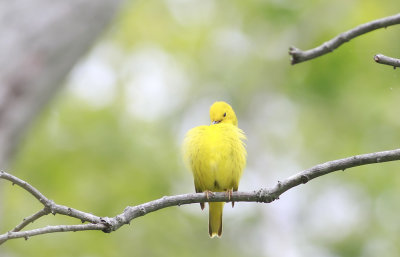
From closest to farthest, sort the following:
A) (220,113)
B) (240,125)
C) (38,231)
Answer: (38,231) < (220,113) < (240,125)

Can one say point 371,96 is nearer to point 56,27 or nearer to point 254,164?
point 254,164

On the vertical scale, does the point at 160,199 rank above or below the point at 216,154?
below

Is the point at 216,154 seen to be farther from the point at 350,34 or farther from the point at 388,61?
the point at 388,61

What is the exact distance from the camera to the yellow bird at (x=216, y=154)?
5125mm

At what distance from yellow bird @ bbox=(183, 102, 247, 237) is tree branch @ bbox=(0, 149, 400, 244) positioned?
167cm

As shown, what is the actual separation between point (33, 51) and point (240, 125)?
832 cm

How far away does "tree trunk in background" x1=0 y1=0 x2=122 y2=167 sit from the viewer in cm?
510

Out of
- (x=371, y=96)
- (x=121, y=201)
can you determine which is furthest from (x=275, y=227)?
(x=371, y=96)

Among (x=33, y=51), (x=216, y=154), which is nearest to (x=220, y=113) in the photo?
(x=216, y=154)

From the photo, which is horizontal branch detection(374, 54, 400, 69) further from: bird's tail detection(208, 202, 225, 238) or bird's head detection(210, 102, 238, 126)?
bird's tail detection(208, 202, 225, 238)

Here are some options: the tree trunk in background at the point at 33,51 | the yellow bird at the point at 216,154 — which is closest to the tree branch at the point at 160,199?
the yellow bird at the point at 216,154

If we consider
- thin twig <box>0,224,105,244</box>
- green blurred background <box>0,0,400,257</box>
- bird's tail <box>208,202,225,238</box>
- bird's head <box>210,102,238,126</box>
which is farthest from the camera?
green blurred background <box>0,0,400,257</box>

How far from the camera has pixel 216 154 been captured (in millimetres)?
5129

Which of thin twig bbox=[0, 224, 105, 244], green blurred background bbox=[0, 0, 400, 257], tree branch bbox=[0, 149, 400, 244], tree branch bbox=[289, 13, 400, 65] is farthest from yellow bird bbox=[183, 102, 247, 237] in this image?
green blurred background bbox=[0, 0, 400, 257]
